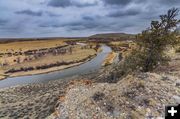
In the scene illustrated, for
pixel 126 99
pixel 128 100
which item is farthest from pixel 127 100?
pixel 126 99

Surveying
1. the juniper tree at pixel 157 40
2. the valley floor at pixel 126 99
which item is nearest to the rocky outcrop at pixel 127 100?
the valley floor at pixel 126 99

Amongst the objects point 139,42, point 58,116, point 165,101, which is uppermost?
point 139,42

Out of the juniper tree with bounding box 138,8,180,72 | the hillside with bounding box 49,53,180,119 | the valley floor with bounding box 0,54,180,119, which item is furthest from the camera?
the juniper tree with bounding box 138,8,180,72

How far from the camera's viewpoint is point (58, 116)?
2394 centimetres

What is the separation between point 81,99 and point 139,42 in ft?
47.4

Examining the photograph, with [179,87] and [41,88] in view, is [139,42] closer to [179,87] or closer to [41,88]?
[179,87]

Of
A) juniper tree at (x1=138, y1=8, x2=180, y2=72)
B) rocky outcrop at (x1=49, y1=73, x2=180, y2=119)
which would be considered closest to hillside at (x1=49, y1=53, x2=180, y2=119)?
rocky outcrop at (x1=49, y1=73, x2=180, y2=119)

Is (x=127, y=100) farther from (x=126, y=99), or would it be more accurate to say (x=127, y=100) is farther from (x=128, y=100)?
(x=126, y=99)

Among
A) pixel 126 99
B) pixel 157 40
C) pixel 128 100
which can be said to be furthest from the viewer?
pixel 157 40

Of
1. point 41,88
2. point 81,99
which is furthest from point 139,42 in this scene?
point 41,88

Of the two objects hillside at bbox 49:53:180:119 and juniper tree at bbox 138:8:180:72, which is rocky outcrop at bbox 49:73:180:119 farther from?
juniper tree at bbox 138:8:180:72

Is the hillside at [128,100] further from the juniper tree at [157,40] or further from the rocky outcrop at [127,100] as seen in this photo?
the juniper tree at [157,40]

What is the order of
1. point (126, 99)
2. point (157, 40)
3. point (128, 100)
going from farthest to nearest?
point (157, 40), point (126, 99), point (128, 100)

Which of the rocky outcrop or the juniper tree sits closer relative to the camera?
the rocky outcrop
